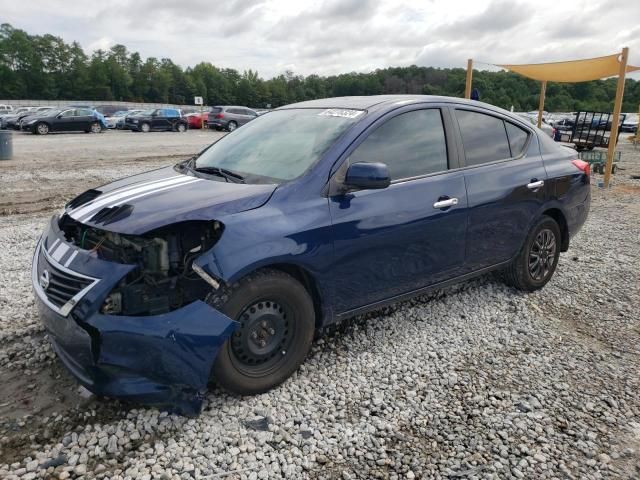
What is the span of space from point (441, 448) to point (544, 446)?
55 cm

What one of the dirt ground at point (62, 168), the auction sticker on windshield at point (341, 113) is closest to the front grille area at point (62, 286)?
the auction sticker on windshield at point (341, 113)

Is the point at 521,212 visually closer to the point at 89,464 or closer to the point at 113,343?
the point at 113,343

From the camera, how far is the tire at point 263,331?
274 cm

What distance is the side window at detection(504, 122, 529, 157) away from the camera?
4.43 metres

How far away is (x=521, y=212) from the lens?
14.1 ft

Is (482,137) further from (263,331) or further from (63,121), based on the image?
(63,121)

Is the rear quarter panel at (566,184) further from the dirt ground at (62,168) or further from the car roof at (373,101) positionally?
the dirt ground at (62,168)

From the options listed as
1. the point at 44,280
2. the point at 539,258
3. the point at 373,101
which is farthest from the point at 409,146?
the point at 44,280

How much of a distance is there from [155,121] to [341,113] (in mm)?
Answer: 29725

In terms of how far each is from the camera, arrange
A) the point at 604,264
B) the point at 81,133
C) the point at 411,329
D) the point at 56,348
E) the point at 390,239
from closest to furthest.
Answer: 1. the point at 56,348
2. the point at 390,239
3. the point at 411,329
4. the point at 604,264
5. the point at 81,133

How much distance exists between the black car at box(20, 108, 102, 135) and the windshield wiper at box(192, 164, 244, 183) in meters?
26.4

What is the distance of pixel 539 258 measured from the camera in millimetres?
4707

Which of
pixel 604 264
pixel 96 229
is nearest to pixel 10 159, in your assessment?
pixel 96 229

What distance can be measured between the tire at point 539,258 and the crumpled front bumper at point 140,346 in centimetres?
300
